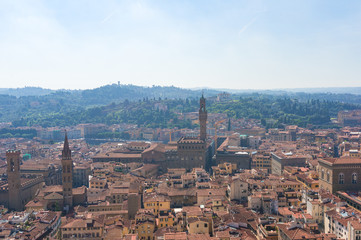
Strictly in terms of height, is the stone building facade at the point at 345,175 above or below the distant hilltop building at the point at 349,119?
above

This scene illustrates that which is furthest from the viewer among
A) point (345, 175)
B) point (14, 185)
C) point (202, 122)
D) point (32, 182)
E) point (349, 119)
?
point (349, 119)

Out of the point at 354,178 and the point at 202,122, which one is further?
the point at 202,122

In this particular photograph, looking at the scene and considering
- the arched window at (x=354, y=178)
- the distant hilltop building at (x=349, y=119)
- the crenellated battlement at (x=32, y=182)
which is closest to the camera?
the arched window at (x=354, y=178)

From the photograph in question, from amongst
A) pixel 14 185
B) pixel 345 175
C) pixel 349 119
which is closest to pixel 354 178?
pixel 345 175

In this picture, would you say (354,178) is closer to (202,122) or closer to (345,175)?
(345,175)

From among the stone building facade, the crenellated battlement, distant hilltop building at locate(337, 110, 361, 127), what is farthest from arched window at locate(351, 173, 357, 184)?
distant hilltop building at locate(337, 110, 361, 127)

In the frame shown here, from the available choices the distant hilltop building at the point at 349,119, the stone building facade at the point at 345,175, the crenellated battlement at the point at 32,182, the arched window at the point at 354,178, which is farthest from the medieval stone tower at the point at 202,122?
the distant hilltop building at the point at 349,119

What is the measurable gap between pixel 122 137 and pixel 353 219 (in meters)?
94.6

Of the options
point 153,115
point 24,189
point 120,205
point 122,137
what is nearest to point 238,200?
point 120,205

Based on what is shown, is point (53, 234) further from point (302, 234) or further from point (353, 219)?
point (353, 219)

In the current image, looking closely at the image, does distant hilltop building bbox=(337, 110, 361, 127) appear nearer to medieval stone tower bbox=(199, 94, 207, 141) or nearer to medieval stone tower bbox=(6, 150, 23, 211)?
medieval stone tower bbox=(199, 94, 207, 141)

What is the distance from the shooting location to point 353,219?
1069 inches

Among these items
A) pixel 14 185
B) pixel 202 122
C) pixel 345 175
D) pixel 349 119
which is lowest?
pixel 349 119

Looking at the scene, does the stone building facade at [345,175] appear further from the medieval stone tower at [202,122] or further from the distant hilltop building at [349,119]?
the distant hilltop building at [349,119]
